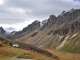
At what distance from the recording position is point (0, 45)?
344 feet

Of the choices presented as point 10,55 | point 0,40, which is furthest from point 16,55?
point 0,40

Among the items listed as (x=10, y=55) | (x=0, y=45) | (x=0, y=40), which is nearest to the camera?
(x=10, y=55)

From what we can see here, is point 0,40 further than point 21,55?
Yes

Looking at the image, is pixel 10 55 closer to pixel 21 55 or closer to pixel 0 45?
pixel 21 55

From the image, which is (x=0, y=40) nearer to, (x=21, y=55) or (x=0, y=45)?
(x=0, y=45)

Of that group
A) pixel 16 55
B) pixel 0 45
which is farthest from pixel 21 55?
pixel 0 45

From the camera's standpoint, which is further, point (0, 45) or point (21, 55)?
point (0, 45)

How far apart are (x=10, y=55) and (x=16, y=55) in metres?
2.82

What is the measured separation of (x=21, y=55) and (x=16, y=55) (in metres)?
2.87

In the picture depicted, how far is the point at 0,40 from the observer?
118562 millimetres

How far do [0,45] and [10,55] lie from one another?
18597mm

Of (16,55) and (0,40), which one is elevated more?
(0,40)

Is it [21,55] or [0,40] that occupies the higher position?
[0,40]

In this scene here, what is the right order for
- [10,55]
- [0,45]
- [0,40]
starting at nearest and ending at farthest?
[10,55] → [0,45] → [0,40]
